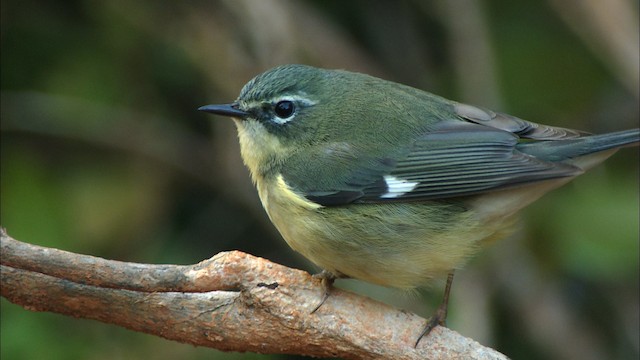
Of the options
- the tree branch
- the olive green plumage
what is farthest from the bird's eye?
the tree branch

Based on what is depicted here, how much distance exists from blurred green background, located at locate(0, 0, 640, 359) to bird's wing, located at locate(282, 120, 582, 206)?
1.35m

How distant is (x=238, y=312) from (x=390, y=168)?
90 centimetres

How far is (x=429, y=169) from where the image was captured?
3.27 metres

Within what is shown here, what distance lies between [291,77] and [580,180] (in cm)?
203

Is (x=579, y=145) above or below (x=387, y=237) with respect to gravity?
above

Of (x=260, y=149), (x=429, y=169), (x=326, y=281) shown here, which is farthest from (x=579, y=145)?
(x=260, y=149)

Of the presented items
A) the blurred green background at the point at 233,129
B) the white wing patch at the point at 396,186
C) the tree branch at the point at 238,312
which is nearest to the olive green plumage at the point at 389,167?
the white wing patch at the point at 396,186

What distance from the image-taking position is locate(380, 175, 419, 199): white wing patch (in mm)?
3219

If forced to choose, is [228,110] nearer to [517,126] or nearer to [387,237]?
[387,237]

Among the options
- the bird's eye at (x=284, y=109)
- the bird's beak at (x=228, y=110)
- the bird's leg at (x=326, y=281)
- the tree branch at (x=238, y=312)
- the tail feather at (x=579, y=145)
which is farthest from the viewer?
the bird's eye at (x=284, y=109)

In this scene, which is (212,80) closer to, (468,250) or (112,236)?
(112,236)

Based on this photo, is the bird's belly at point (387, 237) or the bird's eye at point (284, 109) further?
the bird's eye at point (284, 109)

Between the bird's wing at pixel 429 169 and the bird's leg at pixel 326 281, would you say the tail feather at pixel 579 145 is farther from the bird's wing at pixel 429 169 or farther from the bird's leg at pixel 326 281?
the bird's leg at pixel 326 281

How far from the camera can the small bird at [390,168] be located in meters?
3.12
